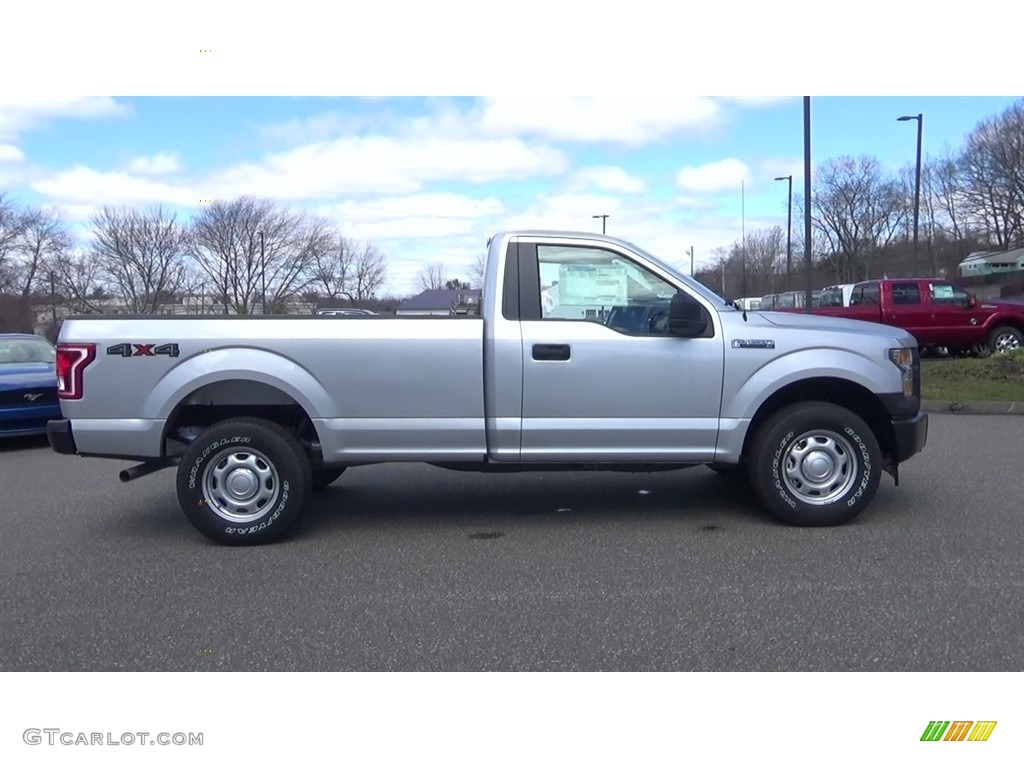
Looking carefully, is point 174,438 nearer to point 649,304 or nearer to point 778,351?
point 649,304

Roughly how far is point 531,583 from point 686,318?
2064 mm

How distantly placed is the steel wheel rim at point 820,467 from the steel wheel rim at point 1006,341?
547 inches

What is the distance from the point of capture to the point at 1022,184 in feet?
166

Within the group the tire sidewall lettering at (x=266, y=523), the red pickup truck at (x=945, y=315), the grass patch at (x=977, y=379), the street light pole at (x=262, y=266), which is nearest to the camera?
the tire sidewall lettering at (x=266, y=523)

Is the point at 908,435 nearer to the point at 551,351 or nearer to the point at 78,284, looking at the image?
the point at 551,351

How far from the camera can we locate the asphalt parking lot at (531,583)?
418cm

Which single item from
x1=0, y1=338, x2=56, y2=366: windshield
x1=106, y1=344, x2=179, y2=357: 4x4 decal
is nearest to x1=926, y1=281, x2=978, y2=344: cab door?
x1=0, y1=338, x2=56, y2=366: windshield

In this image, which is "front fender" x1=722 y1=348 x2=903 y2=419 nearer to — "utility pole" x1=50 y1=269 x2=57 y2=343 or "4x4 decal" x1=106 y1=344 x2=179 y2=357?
"4x4 decal" x1=106 y1=344 x2=179 y2=357

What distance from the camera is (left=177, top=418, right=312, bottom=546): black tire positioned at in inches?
234

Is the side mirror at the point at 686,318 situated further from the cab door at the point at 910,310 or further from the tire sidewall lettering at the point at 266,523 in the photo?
the cab door at the point at 910,310

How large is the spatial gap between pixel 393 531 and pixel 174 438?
1630mm

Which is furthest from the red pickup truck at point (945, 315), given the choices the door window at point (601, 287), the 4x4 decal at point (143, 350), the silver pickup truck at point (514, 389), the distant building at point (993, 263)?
the distant building at point (993, 263)

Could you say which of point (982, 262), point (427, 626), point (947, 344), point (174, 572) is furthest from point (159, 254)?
point (982, 262)

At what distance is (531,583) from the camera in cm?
515
